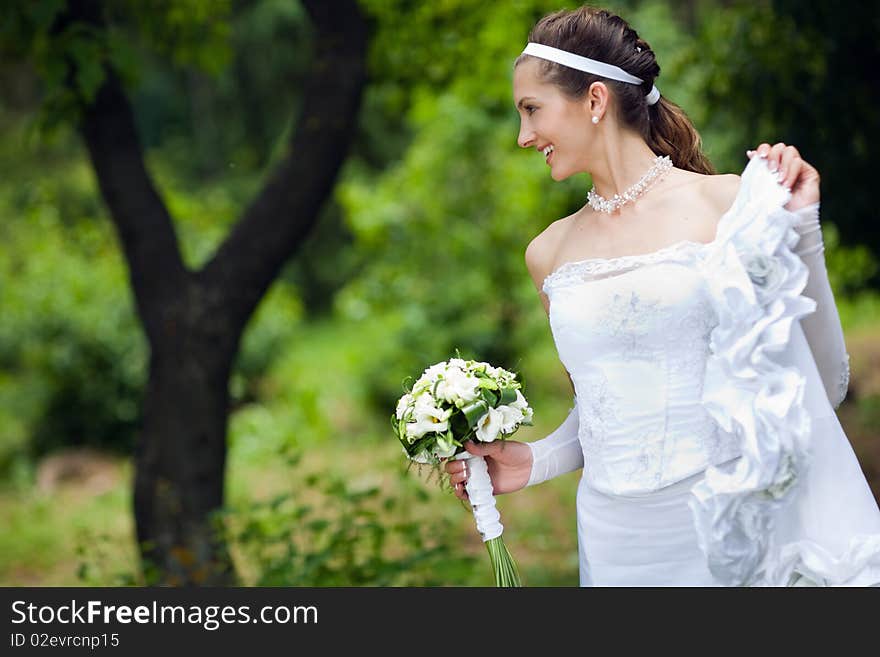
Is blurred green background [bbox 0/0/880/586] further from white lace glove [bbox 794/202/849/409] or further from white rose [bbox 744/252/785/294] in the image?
white rose [bbox 744/252/785/294]

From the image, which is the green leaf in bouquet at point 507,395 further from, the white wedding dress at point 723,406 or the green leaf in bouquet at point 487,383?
the white wedding dress at point 723,406

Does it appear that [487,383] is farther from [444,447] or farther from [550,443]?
[550,443]

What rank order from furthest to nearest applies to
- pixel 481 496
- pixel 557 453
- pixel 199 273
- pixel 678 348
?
pixel 199 273, pixel 557 453, pixel 481 496, pixel 678 348

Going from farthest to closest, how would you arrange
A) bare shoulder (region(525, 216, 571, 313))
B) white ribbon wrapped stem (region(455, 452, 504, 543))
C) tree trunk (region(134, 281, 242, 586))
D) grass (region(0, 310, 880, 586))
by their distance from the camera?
grass (region(0, 310, 880, 586))
tree trunk (region(134, 281, 242, 586))
bare shoulder (region(525, 216, 571, 313))
white ribbon wrapped stem (region(455, 452, 504, 543))

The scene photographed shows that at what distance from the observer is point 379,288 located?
38.4 feet

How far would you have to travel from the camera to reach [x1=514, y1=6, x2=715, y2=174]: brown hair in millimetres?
2549

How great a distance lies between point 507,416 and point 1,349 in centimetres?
1007

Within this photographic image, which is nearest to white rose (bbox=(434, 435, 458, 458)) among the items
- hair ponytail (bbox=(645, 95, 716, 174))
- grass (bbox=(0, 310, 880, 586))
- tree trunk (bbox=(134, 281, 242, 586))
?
hair ponytail (bbox=(645, 95, 716, 174))

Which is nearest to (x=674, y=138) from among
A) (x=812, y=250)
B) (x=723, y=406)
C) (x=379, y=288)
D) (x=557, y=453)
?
(x=812, y=250)

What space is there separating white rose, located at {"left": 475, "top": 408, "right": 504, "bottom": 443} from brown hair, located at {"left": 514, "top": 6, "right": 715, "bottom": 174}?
2.53 ft

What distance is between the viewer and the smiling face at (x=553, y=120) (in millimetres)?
2551

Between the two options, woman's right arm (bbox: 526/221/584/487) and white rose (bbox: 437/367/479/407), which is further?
woman's right arm (bbox: 526/221/584/487)

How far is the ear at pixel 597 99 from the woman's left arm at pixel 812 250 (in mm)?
377

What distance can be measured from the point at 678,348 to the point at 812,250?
370 millimetres
